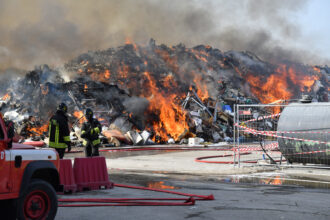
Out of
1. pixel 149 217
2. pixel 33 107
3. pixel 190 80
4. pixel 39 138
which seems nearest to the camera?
pixel 149 217

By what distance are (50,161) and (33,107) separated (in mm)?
30580

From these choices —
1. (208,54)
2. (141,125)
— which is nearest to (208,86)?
(208,54)

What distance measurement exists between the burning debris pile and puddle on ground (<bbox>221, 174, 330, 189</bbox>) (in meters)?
19.3

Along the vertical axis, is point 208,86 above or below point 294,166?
above

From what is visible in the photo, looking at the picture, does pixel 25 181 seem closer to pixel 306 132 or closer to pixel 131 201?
pixel 131 201

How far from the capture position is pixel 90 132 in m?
10.8

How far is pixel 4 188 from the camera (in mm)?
5098

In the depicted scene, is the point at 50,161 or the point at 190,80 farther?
the point at 190,80

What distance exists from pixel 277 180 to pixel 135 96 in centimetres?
2886

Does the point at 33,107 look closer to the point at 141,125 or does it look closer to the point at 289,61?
the point at 141,125

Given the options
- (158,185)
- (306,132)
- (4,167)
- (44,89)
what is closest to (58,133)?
(158,185)

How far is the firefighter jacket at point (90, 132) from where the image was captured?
1078 cm

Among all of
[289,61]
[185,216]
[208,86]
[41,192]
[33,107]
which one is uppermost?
[289,61]

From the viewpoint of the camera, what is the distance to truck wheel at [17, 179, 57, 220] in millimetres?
5329
